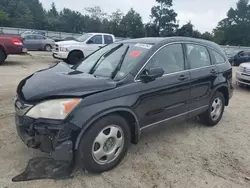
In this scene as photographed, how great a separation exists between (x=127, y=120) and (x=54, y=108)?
38.6 inches

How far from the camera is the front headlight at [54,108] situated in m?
2.63

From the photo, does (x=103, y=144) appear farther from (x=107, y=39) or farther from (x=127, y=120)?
(x=107, y=39)

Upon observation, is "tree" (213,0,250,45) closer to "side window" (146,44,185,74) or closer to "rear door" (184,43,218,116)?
"rear door" (184,43,218,116)

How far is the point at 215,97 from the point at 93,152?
2839 mm

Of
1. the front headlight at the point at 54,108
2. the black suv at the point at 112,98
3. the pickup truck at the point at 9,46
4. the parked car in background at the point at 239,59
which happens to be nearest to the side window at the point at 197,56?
the black suv at the point at 112,98

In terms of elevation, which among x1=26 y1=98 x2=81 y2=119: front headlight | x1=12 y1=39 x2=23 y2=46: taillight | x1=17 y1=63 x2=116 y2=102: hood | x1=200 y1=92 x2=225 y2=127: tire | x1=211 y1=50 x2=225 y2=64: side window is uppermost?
x1=12 y1=39 x2=23 y2=46: taillight

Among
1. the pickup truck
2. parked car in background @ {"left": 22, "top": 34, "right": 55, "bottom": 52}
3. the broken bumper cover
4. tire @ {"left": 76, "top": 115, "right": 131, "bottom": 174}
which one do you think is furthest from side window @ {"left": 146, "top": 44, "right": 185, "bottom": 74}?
parked car in background @ {"left": 22, "top": 34, "right": 55, "bottom": 52}

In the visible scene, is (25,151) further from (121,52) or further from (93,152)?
(121,52)

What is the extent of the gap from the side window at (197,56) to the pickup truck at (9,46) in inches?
324

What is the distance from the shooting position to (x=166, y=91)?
357cm

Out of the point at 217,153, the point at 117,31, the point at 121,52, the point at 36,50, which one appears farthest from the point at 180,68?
the point at 117,31

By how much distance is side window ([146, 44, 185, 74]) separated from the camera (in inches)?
139

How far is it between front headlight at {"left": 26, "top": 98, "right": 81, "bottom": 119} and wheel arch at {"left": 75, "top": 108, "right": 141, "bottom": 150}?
0.84 ft

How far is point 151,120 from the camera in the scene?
344 centimetres
